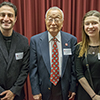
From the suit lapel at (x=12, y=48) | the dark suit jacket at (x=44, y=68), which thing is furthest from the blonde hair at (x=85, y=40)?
the suit lapel at (x=12, y=48)

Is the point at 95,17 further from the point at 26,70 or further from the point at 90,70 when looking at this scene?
the point at 26,70

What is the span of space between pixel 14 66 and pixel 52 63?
0.50m

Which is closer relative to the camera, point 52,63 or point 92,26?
point 92,26

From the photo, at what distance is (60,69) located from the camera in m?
1.71

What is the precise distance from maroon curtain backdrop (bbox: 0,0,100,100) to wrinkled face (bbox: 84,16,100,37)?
1.04m

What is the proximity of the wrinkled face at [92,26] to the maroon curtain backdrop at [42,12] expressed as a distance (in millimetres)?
1042

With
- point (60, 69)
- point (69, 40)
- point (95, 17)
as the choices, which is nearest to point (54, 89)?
point (60, 69)

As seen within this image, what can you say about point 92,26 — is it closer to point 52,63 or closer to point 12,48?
point 52,63

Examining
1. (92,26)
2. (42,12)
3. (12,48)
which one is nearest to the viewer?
(92,26)

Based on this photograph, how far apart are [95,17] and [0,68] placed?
1.34m

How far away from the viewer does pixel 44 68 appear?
1.68m

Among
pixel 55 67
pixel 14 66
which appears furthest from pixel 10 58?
pixel 55 67

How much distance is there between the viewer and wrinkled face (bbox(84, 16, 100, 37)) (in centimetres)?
155

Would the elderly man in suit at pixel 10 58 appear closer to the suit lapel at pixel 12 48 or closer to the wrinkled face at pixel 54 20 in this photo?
the suit lapel at pixel 12 48
